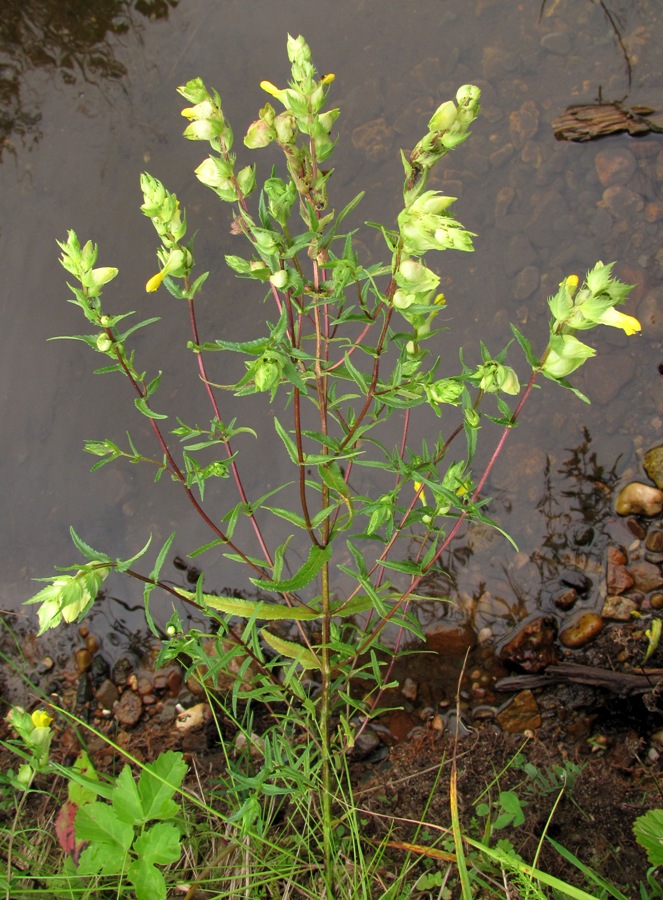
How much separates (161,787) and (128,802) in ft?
0.41

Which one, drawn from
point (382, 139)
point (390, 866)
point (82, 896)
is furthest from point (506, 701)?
point (382, 139)

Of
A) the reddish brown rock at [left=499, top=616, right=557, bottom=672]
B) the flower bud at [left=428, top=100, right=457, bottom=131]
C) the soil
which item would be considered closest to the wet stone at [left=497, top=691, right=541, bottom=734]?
the soil

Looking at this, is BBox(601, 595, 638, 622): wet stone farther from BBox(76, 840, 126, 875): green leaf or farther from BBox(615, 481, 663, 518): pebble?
BBox(76, 840, 126, 875): green leaf

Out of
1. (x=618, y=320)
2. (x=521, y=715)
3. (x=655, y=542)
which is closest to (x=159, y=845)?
(x=521, y=715)

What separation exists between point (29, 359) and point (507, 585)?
2775 millimetres

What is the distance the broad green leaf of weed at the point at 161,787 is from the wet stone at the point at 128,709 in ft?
2.83

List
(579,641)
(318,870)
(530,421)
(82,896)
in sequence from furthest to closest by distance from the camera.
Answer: (530,421) < (579,641) < (318,870) < (82,896)

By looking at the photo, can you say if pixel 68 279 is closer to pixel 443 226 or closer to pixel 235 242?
pixel 235 242

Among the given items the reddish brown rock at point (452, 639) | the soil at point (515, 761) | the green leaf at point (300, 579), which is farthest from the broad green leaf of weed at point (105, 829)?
the reddish brown rock at point (452, 639)

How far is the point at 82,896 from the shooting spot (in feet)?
8.37

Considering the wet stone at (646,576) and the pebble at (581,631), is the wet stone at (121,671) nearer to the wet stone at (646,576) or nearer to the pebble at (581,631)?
the pebble at (581,631)

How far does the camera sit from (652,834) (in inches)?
92.4

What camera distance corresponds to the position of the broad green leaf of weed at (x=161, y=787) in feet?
7.95

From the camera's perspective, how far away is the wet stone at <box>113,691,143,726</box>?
335cm
